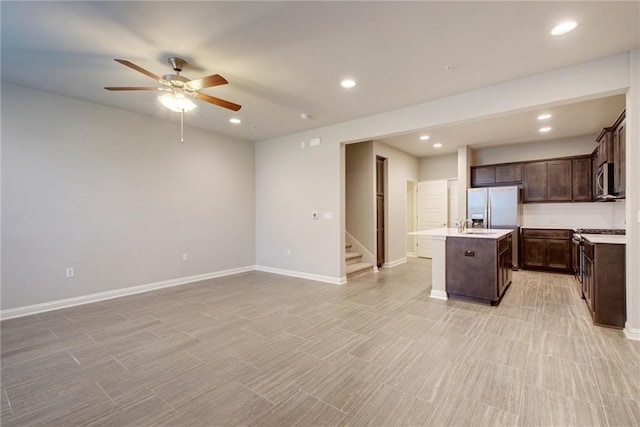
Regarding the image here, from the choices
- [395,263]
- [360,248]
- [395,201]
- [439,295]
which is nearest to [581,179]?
[395,201]

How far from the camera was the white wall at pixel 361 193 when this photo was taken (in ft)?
20.5

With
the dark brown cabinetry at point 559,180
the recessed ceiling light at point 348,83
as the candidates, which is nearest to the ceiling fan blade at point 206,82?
the recessed ceiling light at point 348,83

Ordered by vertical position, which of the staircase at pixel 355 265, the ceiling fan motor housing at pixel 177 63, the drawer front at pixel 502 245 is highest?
the ceiling fan motor housing at pixel 177 63

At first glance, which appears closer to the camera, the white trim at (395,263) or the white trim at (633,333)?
the white trim at (633,333)

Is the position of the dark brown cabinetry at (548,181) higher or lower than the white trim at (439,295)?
higher

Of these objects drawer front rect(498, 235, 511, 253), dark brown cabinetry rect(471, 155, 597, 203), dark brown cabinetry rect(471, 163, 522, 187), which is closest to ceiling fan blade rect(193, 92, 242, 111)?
drawer front rect(498, 235, 511, 253)

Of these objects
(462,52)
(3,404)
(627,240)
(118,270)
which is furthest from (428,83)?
(118,270)

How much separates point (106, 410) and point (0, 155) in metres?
3.62

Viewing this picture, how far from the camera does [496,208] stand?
252 inches

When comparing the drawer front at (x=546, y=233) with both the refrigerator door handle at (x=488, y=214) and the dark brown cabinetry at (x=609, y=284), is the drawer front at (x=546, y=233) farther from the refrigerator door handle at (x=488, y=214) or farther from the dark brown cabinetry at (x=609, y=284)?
the dark brown cabinetry at (x=609, y=284)

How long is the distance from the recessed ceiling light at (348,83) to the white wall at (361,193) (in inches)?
108

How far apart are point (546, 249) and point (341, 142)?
4984mm

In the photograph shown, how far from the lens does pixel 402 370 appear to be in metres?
2.35

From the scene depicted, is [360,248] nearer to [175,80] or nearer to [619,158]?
[619,158]
